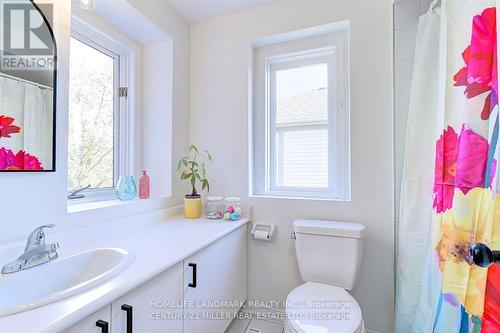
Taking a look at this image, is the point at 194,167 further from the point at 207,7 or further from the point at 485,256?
the point at 485,256

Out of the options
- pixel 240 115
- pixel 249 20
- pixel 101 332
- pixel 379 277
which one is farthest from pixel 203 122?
pixel 379 277

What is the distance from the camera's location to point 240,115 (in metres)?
1.82

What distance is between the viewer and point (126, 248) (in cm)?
108

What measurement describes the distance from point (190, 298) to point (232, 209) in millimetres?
702

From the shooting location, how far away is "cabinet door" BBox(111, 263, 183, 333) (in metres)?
0.76

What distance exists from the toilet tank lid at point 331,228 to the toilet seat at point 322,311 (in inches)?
11.3

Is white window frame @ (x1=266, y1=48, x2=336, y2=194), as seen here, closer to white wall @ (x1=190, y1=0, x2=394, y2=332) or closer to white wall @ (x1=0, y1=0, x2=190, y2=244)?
white wall @ (x1=190, y1=0, x2=394, y2=332)

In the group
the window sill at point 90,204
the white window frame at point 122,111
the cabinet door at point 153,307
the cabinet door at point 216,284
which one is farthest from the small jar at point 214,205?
the cabinet door at point 153,307

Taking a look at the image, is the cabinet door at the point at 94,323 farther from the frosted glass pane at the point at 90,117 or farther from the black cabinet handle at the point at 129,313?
the frosted glass pane at the point at 90,117

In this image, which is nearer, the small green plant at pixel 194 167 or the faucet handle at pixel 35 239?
the faucet handle at pixel 35 239

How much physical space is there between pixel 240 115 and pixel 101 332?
1483 millimetres

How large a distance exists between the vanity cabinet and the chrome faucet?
37 centimetres

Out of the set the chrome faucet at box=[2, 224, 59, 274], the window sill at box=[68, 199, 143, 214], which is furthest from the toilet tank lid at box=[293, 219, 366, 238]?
the chrome faucet at box=[2, 224, 59, 274]

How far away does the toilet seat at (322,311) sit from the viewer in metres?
0.98
